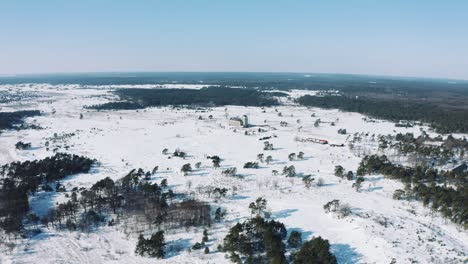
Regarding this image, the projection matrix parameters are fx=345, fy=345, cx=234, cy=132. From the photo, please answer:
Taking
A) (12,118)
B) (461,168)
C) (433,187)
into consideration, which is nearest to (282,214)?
(433,187)

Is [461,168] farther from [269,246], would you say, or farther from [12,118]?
[12,118]

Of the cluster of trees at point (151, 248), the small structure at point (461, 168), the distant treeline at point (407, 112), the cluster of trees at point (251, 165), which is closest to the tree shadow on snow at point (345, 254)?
the cluster of trees at point (151, 248)

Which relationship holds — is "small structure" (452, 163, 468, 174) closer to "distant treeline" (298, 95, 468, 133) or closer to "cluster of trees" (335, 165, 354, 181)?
"cluster of trees" (335, 165, 354, 181)

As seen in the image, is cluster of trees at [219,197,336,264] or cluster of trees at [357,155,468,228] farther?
cluster of trees at [357,155,468,228]

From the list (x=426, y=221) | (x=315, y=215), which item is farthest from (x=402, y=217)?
(x=315, y=215)

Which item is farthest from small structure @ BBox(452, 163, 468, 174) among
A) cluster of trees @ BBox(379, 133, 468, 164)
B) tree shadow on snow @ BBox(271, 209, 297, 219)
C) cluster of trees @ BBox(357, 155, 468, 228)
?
tree shadow on snow @ BBox(271, 209, 297, 219)

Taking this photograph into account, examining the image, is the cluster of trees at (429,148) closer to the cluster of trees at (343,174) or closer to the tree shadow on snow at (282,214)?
the cluster of trees at (343,174)

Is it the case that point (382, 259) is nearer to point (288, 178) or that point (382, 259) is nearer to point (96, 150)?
point (288, 178)
